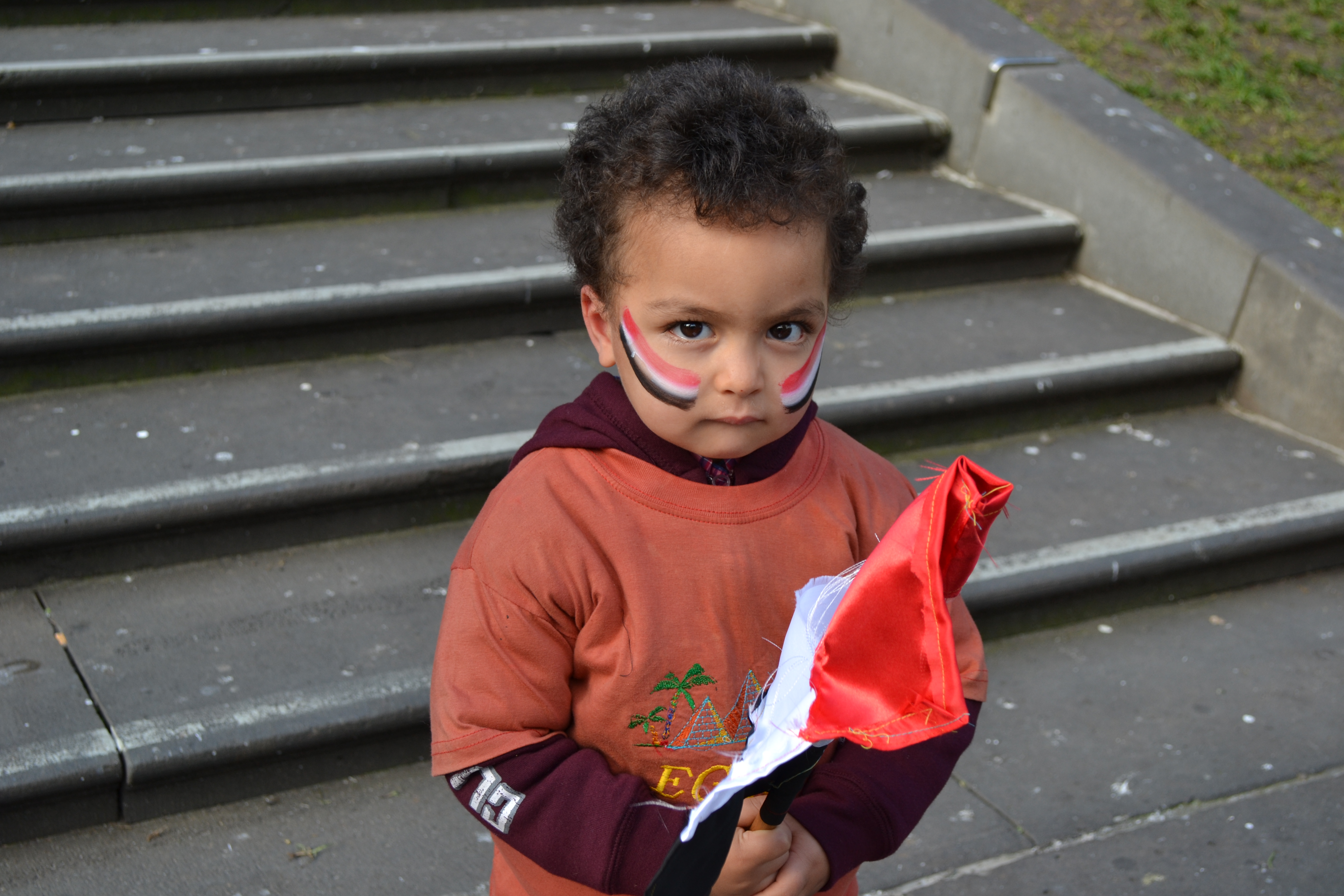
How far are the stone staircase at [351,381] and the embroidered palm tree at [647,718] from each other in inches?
52.2

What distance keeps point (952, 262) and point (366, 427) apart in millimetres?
2179

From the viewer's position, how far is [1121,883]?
240 centimetres

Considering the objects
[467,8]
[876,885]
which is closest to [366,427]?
[876,885]

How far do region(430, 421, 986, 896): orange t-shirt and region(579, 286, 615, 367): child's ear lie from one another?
0.12 metres

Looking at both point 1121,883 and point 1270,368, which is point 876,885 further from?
point 1270,368

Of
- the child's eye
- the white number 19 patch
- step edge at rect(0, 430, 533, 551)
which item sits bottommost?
step edge at rect(0, 430, 533, 551)

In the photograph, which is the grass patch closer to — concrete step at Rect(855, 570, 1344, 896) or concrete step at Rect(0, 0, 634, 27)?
concrete step at Rect(855, 570, 1344, 896)

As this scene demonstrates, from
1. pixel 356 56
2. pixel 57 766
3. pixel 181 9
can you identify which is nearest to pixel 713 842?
pixel 57 766

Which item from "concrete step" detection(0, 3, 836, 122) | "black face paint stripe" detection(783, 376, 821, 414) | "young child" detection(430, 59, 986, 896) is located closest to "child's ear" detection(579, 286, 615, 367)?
"young child" detection(430, 59, 986, 896)

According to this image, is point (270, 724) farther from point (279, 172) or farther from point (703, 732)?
point (279, 172)

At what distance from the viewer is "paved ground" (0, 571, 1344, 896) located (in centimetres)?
228

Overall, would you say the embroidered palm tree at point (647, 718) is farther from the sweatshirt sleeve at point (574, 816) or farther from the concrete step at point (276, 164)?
the concrete step at point (276, 164)

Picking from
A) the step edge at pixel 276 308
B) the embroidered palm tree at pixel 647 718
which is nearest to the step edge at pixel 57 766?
the step edge at pixel 276 308

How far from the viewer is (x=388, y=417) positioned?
315cm
